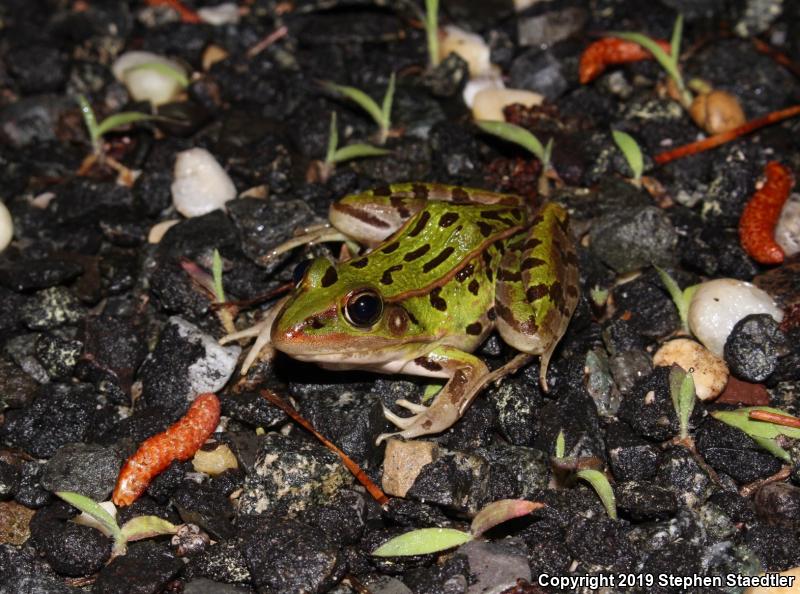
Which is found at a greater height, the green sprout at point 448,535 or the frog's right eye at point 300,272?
the frog's right eye at point 300,272

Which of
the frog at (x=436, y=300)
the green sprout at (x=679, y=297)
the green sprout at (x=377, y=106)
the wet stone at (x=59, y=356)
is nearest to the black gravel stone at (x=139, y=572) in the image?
the frog at (x=436, y=300)

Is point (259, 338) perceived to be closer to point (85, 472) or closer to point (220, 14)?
point (85, 472)

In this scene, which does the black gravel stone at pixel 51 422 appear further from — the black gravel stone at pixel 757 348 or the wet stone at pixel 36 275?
the black gravel stone at pixel 757 348

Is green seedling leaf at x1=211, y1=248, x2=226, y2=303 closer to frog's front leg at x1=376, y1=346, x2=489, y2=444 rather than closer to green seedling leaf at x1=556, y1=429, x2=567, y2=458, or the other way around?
frog's front leg at x1=376, y1=346, x2=489, y2=444

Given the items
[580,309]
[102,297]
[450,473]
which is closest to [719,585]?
[450,473]

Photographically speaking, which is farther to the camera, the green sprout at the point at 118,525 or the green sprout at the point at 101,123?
the green sprout at the point at 101,123

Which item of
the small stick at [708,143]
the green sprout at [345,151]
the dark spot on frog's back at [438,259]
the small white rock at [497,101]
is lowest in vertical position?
the small stick at [708,143]
